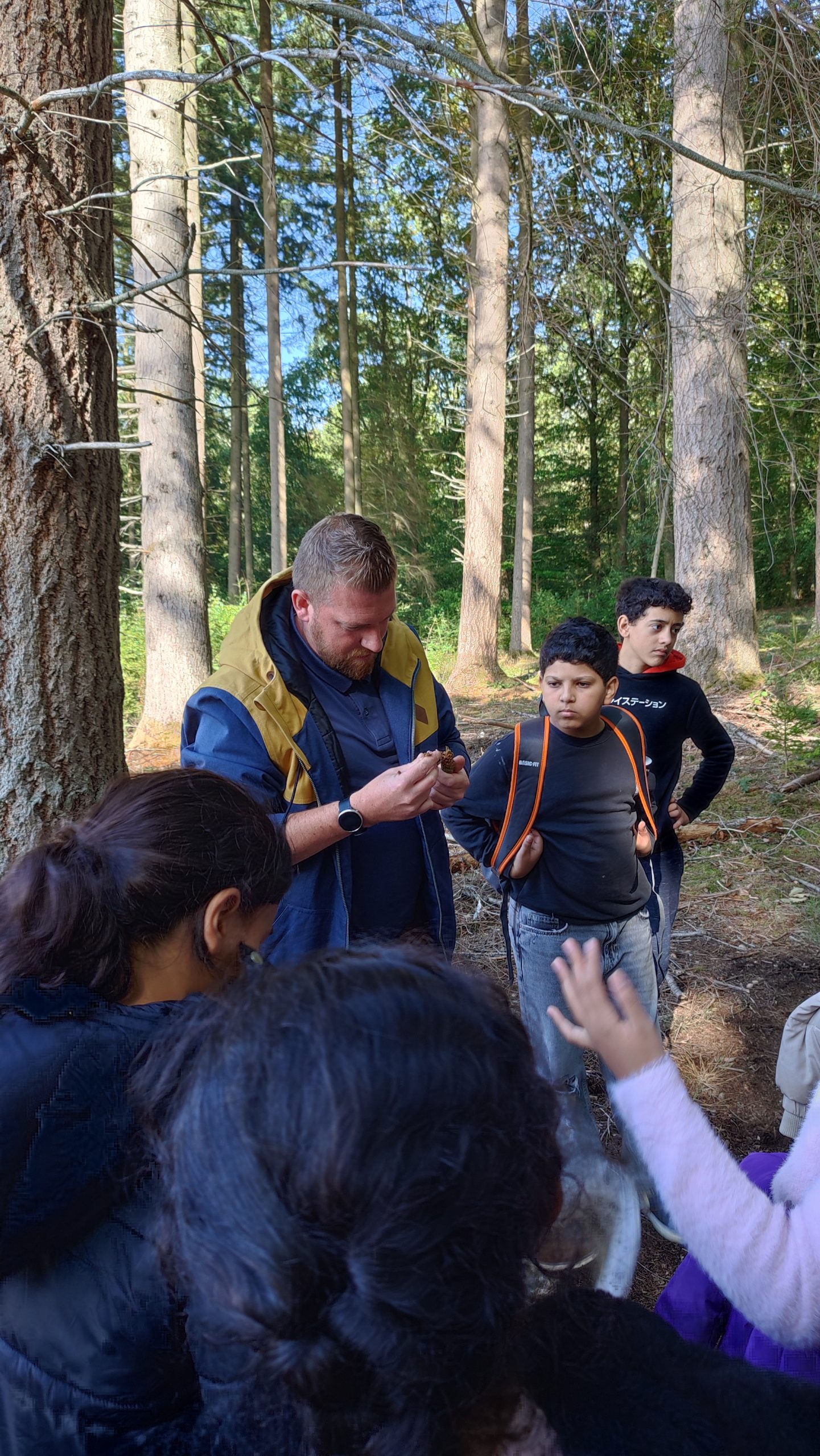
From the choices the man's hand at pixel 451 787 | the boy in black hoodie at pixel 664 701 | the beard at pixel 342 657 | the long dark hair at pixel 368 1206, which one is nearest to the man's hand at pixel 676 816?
the boy in black hoodie at pixel 664 701

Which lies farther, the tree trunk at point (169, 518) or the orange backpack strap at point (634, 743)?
Answer: the tree trunk at point (169, 518)

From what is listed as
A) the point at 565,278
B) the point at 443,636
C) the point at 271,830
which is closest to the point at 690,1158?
the point at 271,830

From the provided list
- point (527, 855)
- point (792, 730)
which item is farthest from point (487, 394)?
point (527, 855)

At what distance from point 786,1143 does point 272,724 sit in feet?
8.64

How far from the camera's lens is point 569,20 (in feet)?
9.27

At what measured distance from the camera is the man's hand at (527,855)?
2721 mm

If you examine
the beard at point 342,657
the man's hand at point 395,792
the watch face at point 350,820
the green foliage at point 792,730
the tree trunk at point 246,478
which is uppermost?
the tree trunk at point 246,478

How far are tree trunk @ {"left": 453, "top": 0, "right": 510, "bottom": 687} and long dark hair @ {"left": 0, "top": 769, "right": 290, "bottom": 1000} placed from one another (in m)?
11.2

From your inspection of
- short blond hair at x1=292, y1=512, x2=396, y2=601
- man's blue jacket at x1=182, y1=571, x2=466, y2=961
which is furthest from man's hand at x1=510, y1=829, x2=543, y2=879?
short blond hair at x1=292, y1=512, x2=396, y2=601

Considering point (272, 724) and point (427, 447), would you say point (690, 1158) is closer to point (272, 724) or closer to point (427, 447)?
point (272, 724)

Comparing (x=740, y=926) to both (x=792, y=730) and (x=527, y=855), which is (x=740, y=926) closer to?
(x=792, y=730)

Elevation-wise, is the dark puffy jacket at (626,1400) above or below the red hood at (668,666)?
below

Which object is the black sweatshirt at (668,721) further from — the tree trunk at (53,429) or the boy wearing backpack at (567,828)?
the tree trunk at (53,429)

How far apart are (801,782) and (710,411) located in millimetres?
4184
